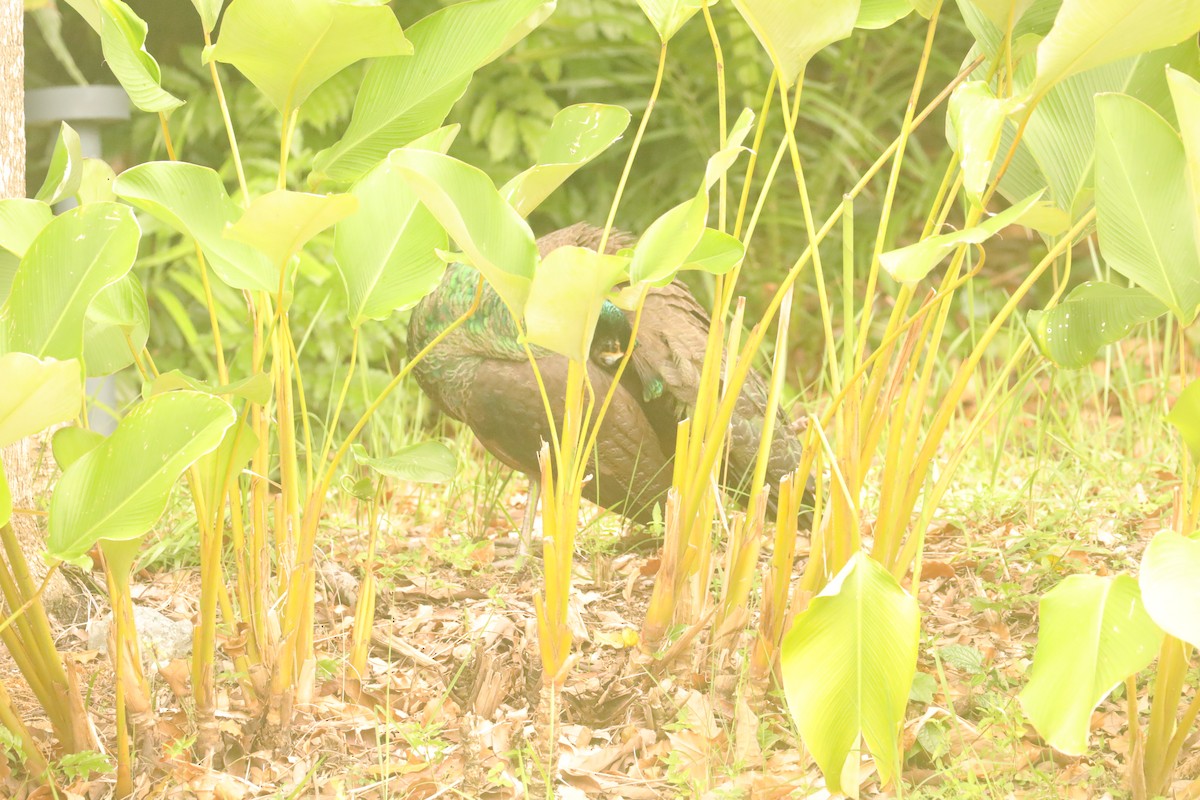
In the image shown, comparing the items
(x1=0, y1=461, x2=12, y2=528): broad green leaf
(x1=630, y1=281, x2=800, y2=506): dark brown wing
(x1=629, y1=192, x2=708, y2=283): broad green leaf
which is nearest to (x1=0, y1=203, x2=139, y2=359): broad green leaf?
(x1=0, y1=461, x2=12, y2=528): broad green leaf

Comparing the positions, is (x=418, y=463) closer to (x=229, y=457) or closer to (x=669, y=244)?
(x=229, y=457)

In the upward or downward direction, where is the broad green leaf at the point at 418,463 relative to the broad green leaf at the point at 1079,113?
downward

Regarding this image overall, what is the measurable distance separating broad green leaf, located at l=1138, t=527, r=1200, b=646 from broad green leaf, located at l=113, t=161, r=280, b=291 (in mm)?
924

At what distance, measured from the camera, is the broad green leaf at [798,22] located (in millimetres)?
1314

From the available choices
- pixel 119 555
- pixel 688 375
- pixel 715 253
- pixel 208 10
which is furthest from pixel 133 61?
pixel 688 375

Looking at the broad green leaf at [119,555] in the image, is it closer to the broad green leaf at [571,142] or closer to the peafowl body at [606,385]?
the broad green leaf at [571,142]

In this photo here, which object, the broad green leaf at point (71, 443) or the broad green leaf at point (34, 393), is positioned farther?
the broad green leaf at point (71, 443)

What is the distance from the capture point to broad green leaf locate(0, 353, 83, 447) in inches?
43.9

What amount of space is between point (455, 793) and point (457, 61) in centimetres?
89

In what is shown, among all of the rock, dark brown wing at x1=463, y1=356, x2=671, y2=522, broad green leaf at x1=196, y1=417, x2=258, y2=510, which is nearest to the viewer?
broad green leaf at x1=196, y1=417, x2=258, y2=510

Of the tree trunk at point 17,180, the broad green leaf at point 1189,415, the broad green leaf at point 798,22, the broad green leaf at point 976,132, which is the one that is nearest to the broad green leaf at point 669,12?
the broad green leaf at point 798,22

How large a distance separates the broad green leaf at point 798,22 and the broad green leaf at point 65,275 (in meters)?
0.70

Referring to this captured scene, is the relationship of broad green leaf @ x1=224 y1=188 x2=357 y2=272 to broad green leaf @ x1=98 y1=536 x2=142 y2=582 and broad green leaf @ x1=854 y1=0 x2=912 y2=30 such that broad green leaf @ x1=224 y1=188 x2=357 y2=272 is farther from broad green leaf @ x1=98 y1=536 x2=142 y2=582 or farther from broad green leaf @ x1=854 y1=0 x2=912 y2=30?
broad green leaf @ x1=854 y1=0 x2=912 y2=30

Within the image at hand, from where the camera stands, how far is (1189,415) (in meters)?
1.24
